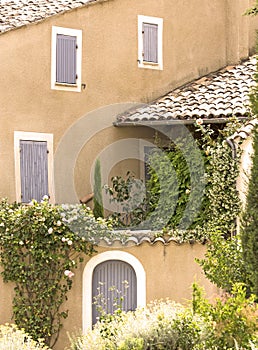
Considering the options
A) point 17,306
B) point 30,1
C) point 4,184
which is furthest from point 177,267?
point 30,1

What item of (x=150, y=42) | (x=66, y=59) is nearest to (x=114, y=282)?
(x=66, y=59)

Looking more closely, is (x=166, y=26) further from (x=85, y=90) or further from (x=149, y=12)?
(x=85, y=90)

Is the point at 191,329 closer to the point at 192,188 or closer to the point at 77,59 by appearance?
the point at 192,188

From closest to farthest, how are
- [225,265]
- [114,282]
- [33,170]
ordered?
[225,265], [114,282], [33,170]

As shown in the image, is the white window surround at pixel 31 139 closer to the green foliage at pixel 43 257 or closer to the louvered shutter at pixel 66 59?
the louvered shutter at pixel 66 59

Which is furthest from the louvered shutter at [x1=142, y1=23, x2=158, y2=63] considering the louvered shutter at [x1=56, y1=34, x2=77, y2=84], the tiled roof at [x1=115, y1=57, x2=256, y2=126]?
the louvered shutter at [x1=56, y1=34, x2=77, y2=84]

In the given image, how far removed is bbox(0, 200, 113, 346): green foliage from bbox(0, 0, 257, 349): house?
2.81 metres

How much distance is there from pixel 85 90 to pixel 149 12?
271 cm

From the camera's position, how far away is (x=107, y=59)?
2145 cm

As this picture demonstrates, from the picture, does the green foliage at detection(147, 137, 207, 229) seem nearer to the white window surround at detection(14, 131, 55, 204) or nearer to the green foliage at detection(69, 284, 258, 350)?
the white window surround at detection(14, 131, 55, 204)

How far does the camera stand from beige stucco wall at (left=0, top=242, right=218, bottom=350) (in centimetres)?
1733

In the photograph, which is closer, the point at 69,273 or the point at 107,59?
the point at 69,273

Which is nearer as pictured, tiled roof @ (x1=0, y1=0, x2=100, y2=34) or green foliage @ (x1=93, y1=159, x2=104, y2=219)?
green foliage @ (x1=93, y1=159, x2=104, y2=219)

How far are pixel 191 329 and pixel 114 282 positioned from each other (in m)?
4.66
